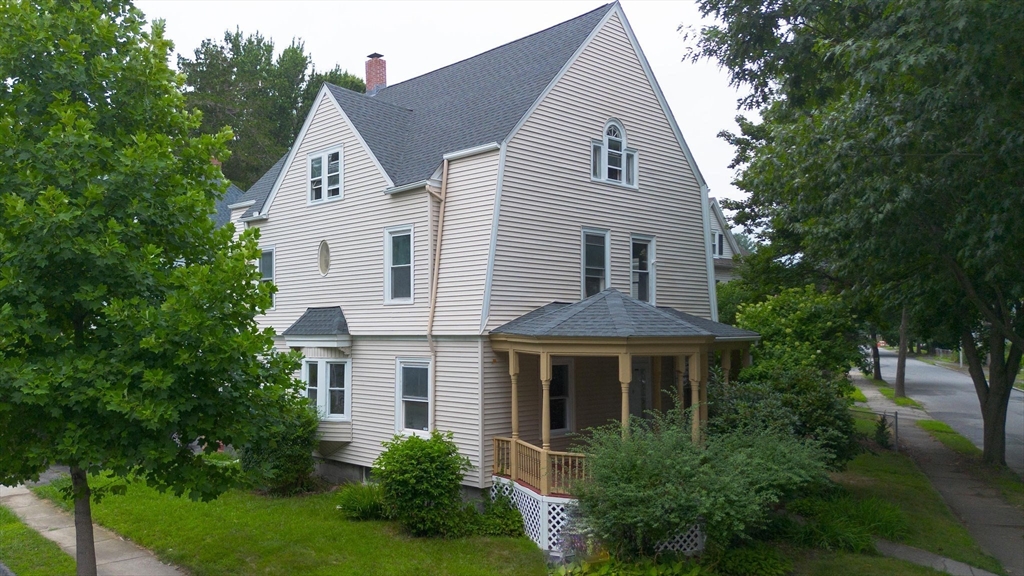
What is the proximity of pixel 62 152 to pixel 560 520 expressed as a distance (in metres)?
8.91

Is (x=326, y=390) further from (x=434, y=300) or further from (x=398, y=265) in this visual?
(x=434, y=300)

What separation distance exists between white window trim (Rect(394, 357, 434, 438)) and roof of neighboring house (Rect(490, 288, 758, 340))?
6.60ft

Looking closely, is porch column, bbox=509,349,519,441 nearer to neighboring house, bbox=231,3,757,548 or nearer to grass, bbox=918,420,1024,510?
neighboring house, bbox=231,3,757,548

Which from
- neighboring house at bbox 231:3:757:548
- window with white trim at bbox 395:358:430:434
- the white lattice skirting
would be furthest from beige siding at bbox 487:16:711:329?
the white lattice skirting

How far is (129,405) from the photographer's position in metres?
8.58

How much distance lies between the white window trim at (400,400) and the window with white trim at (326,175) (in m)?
4.30

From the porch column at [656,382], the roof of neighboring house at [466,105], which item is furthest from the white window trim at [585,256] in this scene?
the roof of neighboring house at [466,105]

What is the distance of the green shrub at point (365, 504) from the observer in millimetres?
14312

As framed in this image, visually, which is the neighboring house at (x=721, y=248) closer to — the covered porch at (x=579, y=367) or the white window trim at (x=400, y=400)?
the covered porch at (x=579, y=367)

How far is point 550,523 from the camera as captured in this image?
12.6 meters

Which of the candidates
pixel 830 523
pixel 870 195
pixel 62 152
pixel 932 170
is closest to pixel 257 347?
pixel 62 152

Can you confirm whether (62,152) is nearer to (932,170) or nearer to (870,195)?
(870,195)

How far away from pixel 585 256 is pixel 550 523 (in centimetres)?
586

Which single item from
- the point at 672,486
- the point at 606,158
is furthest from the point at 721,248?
the point at 672,486
